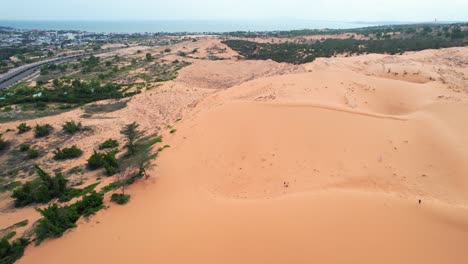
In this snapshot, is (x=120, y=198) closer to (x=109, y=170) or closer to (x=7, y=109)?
(x=109, y=170)

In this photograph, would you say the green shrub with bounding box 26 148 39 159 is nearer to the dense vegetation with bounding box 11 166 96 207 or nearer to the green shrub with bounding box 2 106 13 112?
the dense vegetation with bounding box 11 166 96 207

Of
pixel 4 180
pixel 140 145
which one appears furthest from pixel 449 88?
pixel 4 180

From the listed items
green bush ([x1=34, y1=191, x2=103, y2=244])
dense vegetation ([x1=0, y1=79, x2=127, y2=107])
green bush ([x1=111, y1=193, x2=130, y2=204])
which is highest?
dense vegetation ([x1=0, y1=79, x2=127, y2=107])

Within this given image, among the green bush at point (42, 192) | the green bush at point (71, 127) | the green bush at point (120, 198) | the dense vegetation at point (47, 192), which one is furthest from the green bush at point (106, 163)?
the green bush at point (71, 127)

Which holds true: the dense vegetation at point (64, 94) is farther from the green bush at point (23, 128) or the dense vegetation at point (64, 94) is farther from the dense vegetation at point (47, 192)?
the dense vegetation at point (47, 192)

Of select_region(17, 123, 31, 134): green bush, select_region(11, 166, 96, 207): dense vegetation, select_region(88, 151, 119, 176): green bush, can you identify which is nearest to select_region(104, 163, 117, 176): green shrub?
select_region(88, 151, 119, 176): green bush

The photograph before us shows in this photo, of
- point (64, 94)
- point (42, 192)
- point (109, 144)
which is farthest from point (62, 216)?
point (64, 94)
